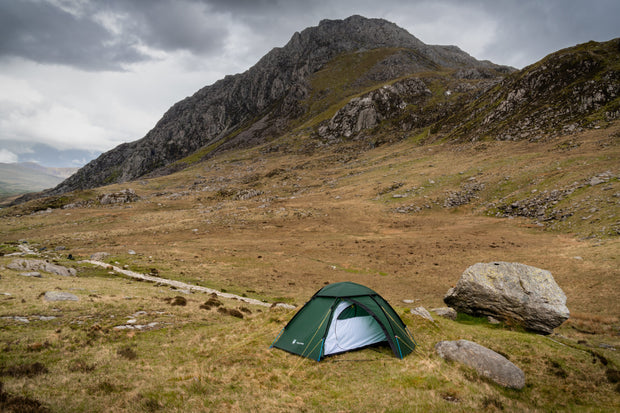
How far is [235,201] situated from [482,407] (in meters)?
82.5

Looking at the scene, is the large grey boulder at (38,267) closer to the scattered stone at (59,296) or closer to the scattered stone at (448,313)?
the scattered stone at (59,296)

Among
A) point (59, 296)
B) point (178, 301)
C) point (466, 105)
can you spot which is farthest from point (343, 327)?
point (466, 105)

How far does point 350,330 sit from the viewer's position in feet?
45.7

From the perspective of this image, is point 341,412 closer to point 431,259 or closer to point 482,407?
point 482,407

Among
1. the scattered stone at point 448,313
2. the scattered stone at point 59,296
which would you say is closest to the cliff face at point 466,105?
the scattered stone at point 448,313

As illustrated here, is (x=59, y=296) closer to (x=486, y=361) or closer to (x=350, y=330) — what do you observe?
(x=350, y=330)

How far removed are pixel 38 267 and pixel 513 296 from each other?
131 ft

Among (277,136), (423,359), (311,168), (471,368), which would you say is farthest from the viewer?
(277,136)

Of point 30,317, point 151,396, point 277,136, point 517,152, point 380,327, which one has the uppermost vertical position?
point 277,136

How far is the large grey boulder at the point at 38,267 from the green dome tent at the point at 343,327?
25.9 meters

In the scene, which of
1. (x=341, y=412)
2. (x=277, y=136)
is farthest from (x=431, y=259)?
(x=277, y=136)

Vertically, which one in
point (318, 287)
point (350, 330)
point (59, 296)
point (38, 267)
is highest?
point (38, 267)

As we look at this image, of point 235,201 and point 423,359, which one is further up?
point 235,201

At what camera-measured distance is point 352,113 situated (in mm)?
145625
